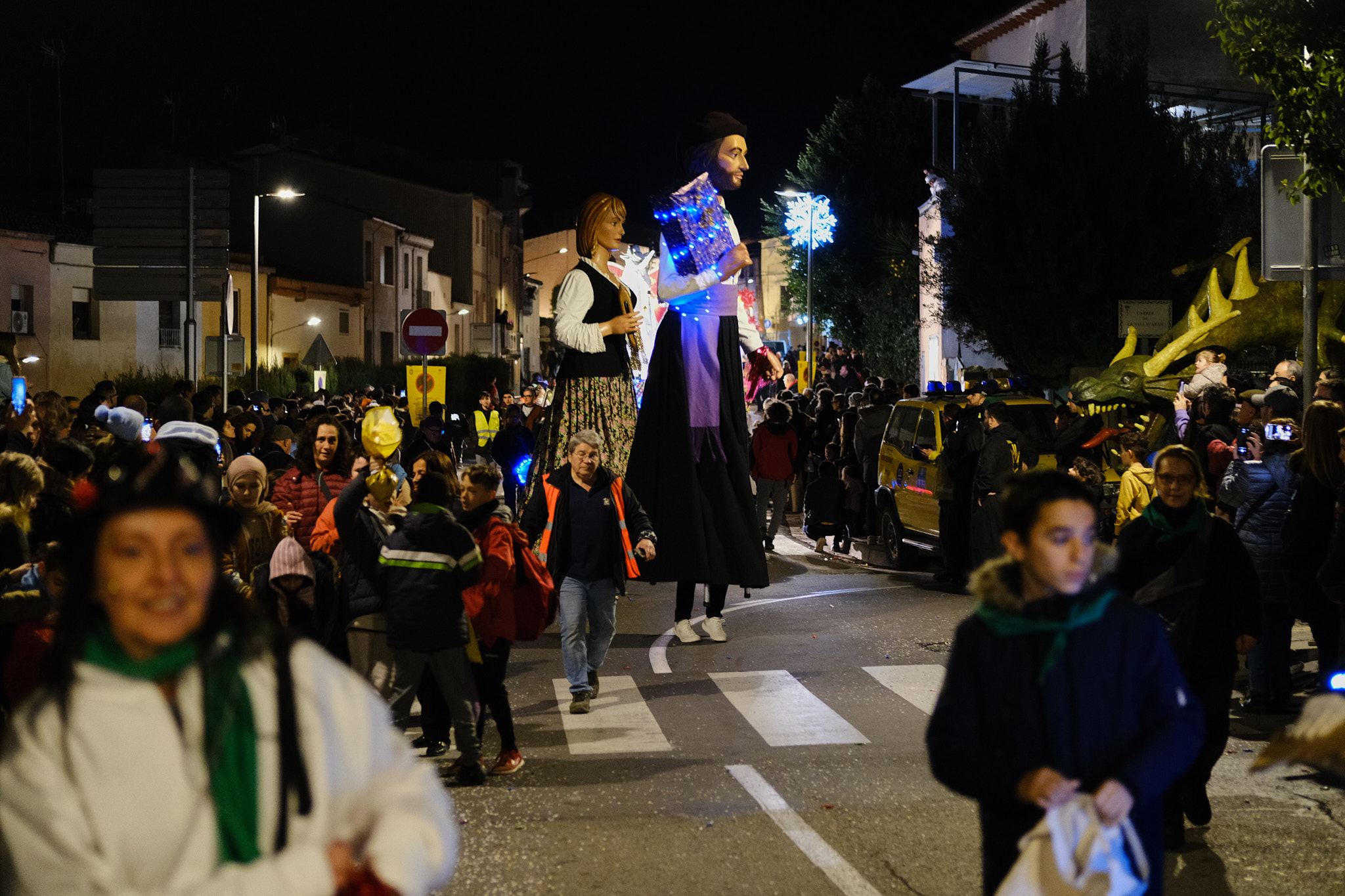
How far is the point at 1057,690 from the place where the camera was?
3.41 metres

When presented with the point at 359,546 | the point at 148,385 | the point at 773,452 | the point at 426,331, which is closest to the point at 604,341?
the point at 359,546

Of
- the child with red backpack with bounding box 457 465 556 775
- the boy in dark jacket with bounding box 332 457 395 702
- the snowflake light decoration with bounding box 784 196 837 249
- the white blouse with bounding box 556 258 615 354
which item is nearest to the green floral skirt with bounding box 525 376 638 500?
the white blouse with bounding box 556 258 615 354

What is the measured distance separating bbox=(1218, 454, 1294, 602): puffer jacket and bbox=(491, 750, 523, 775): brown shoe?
4.30m

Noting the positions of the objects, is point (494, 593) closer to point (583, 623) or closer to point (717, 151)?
point (583, 623)

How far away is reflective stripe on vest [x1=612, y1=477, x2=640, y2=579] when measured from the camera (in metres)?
9.10

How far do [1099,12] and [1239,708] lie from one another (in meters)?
29.7

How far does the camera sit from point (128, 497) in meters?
2.43

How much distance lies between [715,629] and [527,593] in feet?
12.5

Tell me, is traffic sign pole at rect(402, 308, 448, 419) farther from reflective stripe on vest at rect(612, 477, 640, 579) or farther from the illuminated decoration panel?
reflective stripe on vest at rect(612, 477, 640, 579)

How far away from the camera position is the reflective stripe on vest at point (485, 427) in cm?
2167

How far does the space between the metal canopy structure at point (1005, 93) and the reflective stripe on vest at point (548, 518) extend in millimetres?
22711

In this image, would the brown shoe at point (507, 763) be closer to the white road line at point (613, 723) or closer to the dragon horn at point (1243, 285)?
the white road line at point (613, 723)

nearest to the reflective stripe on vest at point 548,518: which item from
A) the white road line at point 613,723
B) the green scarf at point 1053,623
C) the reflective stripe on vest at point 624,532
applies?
the reflective stripe on vest at point 624,532

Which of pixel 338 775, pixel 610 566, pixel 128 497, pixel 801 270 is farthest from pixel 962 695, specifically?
pixel 801 270
